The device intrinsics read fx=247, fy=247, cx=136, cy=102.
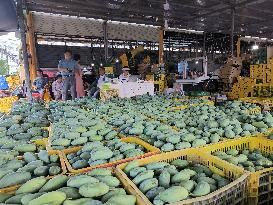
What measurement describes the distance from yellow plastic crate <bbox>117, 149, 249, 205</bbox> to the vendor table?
522 centimetres

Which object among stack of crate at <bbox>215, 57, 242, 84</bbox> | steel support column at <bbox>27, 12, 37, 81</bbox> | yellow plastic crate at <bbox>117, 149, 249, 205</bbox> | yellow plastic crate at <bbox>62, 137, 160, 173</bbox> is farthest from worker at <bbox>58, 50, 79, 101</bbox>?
yellow plastic crate at <bbox>117, 149, 249, 205</bbox>

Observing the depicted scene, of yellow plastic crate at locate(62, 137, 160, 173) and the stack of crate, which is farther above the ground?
the stack of crate

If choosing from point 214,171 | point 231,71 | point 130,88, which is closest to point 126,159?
point 214,171

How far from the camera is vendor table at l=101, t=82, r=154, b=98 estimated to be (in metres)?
7.34

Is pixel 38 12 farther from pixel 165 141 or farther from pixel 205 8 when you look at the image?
pixel 165 141

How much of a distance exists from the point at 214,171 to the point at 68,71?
7301mm

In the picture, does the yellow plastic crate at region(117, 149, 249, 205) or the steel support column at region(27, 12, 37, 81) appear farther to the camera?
the steel support column at region(27, 12, 37, 81)

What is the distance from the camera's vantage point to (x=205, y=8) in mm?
10711

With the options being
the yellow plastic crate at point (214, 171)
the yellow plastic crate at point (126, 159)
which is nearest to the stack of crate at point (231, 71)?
the yellow plastic crate at point (126, 159)

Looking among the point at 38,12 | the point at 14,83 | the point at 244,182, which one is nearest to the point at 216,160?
the point at 244,182

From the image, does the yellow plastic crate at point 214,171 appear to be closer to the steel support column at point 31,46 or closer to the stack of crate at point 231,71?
the stack of crate at point 231,71

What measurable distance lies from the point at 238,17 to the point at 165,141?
12.4 meters

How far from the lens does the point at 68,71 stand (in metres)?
→ 8.45

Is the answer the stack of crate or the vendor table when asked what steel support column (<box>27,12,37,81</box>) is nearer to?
the vendor table
